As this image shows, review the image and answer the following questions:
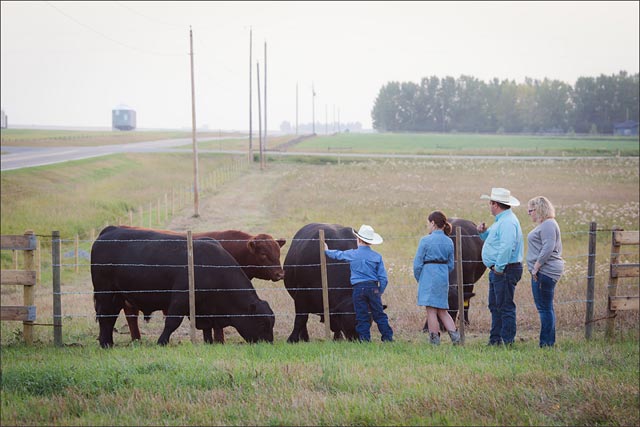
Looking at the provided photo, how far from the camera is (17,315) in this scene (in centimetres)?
1123

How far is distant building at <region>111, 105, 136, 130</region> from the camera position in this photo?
160 meters

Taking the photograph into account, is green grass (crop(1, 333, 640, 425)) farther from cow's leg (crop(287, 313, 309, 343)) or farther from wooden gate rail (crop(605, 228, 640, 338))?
cow's leg (crop(287, 313, 309, 343))

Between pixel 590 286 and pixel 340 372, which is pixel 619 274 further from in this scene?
pixel 340 372

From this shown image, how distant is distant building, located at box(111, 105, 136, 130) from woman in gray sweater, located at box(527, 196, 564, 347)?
156m

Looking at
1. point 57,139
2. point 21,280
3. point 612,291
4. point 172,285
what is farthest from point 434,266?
point 57,139

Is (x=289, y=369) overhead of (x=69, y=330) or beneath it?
overhead

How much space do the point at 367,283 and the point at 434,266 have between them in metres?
1.04

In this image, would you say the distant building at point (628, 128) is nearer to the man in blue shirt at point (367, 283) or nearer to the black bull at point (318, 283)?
the black bull at point (318, 283)

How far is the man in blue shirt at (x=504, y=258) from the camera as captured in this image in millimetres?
11055

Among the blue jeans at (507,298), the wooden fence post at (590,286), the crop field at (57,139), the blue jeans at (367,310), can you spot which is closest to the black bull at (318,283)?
the blue jeans at (367,310)

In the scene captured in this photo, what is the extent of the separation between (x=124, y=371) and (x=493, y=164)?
6440cm

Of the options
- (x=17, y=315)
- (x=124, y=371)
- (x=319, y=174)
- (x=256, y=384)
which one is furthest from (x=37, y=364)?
(x=319, y=174)

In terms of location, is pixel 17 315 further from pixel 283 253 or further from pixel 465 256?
pixel 283 253

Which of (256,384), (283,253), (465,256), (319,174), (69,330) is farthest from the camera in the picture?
(319,174)
